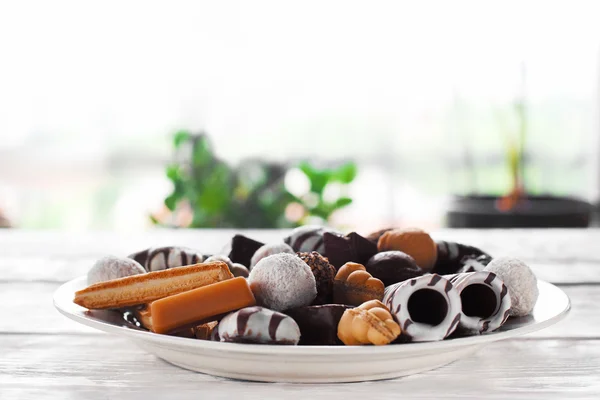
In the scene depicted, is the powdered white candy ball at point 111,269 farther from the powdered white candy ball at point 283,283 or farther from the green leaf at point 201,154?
the green leaf at point 201,154

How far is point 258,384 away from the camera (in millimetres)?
496

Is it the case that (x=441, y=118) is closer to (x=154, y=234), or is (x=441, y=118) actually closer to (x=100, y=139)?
(x=100, y=139)

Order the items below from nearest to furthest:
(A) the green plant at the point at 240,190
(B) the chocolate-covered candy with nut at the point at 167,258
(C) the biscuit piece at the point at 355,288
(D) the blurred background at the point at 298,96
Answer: (C) the biscuit piece at the point at 355,288 < (B) the chocolate-covered candy with nut at the point at 167,258 < (A) the green plant at the point at 240,190 < (D) the blurred background at the point at 298,96

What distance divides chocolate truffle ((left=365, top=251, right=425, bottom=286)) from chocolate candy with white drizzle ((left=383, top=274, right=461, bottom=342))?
0.08 metres

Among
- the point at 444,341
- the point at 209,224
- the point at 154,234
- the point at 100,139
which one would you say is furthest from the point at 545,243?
the point at 100,139

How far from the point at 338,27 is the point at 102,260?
253cm

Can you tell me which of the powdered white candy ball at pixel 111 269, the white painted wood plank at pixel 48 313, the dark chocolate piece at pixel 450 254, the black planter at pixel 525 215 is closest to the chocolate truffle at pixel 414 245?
the dark chocolate piece at pixel 450 254

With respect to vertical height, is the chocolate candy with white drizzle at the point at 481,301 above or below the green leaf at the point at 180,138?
below

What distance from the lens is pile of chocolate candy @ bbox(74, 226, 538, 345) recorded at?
0.46 m

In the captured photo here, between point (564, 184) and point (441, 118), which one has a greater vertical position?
point (441, 118)

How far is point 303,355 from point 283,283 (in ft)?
0.25

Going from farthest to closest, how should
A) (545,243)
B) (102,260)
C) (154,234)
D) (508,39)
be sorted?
1. (508,39)
2. (154,234)
3. (545,243)
4. (102,260)

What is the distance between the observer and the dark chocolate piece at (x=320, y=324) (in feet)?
1.58

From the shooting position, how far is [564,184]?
309 cm
